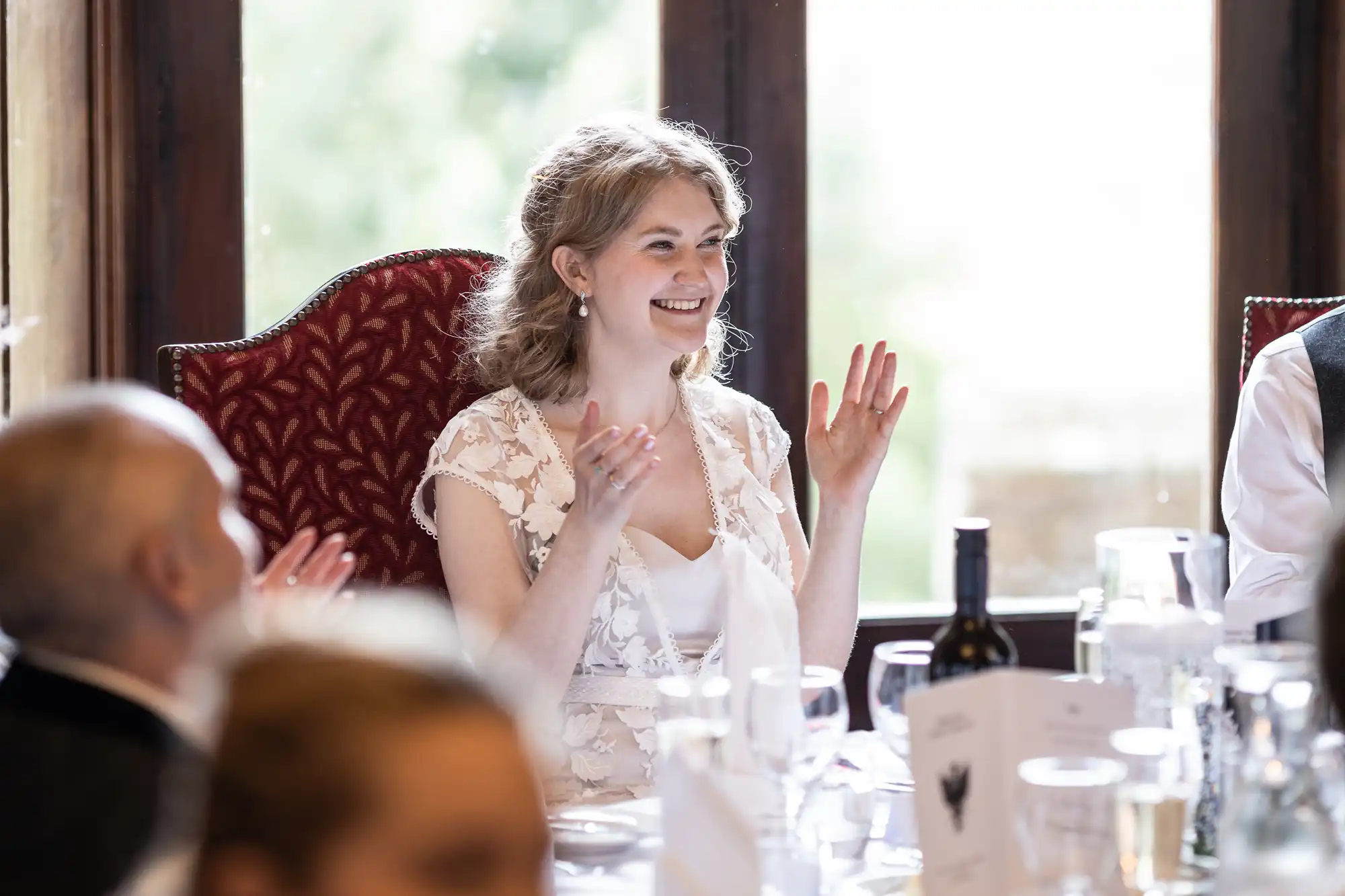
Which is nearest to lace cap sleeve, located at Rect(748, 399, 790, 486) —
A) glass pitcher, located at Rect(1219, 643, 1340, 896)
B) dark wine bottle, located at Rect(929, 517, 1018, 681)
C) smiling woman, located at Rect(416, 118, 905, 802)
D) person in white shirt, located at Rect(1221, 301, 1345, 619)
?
smiling woman, located at Rect(416, 118, 905, 802)

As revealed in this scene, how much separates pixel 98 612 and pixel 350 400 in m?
1.06

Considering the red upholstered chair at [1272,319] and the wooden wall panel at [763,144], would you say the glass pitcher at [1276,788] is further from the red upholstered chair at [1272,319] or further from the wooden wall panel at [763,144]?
the wooden wall panel at [763,144]

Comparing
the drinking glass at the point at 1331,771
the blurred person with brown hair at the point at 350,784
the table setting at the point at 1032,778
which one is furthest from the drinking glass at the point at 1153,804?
the blurred person with brown hair at the point at 350,784

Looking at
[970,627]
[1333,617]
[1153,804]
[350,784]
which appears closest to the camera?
[350,784]

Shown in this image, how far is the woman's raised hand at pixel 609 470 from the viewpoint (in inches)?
76.9

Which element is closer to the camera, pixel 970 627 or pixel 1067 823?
pixel 1067 823

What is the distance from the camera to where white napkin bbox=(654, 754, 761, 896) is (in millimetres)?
1041

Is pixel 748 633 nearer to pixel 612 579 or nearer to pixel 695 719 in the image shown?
pixel 695 719

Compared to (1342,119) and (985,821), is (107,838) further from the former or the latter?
(1342,119)

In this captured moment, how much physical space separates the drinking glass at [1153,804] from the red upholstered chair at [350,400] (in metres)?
1.26

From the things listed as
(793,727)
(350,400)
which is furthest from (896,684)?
(350,400)

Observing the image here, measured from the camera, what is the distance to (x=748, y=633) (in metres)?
1.58

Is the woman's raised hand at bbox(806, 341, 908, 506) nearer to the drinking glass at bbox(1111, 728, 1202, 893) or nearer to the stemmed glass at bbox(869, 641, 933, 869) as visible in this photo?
the stemmed glass at bbox(869, 641, 933, 869)

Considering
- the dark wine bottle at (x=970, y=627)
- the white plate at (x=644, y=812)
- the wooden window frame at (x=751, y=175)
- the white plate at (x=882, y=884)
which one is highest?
the wooden window frame at (x=751, y=175)
